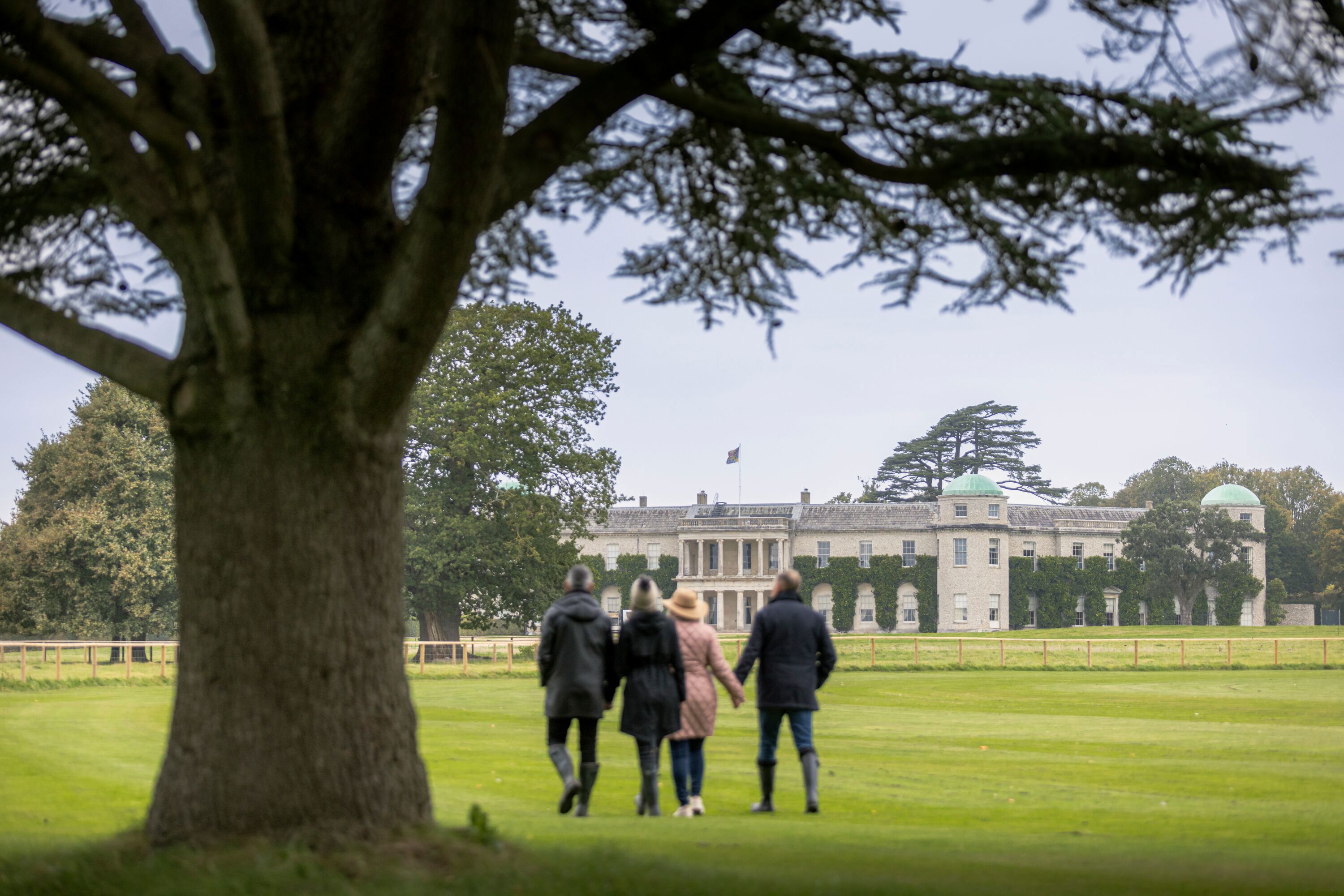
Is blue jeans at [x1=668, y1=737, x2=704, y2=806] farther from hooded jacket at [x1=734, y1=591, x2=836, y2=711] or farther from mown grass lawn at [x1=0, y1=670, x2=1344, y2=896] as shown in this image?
hooded jacket at [x1=734, y1=591, x2=836, y2=711]

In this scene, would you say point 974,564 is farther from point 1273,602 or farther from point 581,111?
point 581,111

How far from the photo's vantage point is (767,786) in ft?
29.7

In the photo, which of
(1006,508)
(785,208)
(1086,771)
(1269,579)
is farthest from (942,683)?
(1269,579)

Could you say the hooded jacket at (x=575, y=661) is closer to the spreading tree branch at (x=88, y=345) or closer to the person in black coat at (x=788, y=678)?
the person in black coat at (x=788, y=678)

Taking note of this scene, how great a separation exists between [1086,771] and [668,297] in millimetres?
6327

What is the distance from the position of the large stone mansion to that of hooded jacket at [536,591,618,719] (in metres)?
73.3

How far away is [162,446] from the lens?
157ft

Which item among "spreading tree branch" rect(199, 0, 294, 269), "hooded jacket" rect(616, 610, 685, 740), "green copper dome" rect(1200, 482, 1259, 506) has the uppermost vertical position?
"green copper dome" rect(1200, 482, 1259, 506)

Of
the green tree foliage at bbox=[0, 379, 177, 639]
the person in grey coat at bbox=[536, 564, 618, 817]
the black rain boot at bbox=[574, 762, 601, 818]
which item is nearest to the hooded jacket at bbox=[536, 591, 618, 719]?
the person in grey coat at bbox=[536, 564, 618, 817]

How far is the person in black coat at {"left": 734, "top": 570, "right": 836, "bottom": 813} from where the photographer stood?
8.91 m

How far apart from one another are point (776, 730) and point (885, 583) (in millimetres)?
75158

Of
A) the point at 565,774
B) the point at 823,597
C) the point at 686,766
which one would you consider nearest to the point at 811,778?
the point at 686,766

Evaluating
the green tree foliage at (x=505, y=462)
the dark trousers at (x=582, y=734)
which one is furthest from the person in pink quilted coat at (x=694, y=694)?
the green tree foliage at (x=505, y=462)

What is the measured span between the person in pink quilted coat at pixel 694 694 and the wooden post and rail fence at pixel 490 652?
15.8 meters
